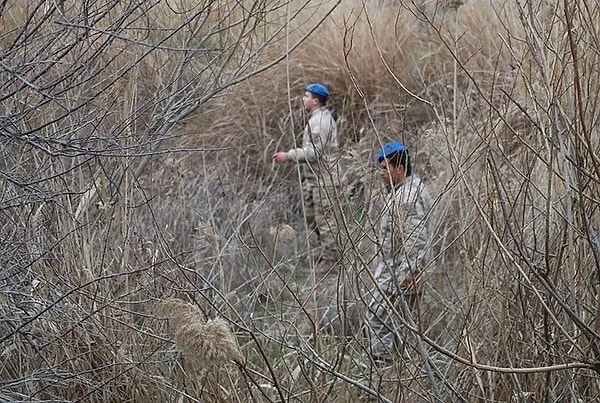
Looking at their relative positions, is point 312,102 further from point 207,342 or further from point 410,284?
point 207,342

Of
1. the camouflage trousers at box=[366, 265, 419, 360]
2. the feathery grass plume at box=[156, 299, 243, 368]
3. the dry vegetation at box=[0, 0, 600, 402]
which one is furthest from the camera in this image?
the camouflage trousers at box=[366, 265, 419, 360]

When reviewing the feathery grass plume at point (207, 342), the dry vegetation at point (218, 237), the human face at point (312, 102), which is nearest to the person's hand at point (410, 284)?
the dry vegetation at point (218, 237)

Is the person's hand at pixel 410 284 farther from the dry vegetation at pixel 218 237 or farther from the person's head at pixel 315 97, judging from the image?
the person's head at pixel 315 97

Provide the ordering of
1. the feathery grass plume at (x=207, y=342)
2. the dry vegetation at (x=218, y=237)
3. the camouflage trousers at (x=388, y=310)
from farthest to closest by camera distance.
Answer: the camouflage trousers at (x=388, y=310) < the dry vegetation at (x=218, y=237) < the feathery grass plume at (x=207, y=342)

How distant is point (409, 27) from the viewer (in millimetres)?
9656

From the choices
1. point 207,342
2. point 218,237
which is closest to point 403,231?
point 207,342

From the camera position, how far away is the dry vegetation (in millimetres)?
2510

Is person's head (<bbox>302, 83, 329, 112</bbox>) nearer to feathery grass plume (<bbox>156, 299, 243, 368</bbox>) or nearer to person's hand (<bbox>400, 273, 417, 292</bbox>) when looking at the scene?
person's hand (<bbox>400, 273, 417, 292</bbox>)

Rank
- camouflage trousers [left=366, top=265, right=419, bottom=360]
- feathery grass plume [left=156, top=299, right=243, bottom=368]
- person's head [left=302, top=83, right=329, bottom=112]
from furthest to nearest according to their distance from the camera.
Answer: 1. person's head [left=302, top=83, right=329, bottom=112]
2. camouflage trousers [left=366, top=265, right=419, bottom=360]
3. feathery grass plume [left=156, top=299, right=243, bottom=368]

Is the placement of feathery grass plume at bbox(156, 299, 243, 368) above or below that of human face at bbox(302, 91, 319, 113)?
above

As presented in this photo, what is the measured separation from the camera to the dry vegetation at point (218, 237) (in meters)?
2.51

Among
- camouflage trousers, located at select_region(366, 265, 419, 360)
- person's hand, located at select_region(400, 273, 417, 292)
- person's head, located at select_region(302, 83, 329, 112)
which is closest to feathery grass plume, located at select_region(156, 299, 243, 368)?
camouflage trousers, located at select_region(366, 265, 419, 360)

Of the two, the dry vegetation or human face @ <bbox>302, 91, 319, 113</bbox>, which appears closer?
the dry vegetation

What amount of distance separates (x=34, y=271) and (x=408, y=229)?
1.55 metres
